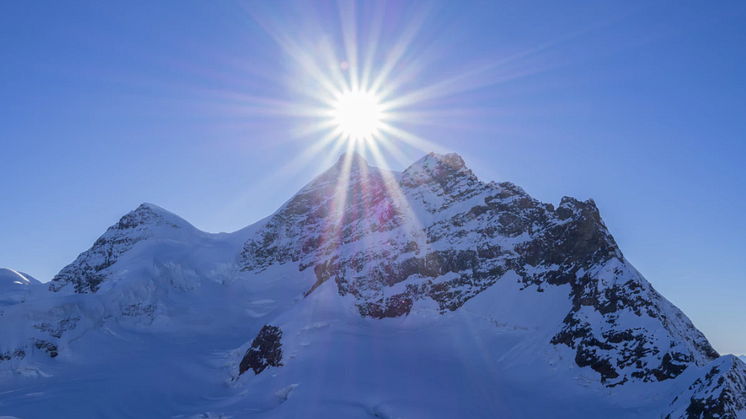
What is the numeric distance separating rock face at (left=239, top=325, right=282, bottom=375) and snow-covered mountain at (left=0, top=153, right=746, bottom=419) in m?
0.28

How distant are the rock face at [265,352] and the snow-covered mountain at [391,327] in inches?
10.9

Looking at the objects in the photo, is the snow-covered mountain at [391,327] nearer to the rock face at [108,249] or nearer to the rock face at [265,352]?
the rock face at [265,352]

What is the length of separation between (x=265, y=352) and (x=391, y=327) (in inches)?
705

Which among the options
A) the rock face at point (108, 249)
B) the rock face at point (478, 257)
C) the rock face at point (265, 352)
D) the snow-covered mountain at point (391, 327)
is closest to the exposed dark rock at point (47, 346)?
the snow-covered mountain at point (391, 327)

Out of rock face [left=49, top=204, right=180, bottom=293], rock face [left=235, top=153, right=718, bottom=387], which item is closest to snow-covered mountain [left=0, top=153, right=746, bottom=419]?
rock face [left=235, top=153, right=718, bottom=387]

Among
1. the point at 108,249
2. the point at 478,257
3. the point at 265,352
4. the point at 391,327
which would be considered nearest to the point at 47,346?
the point at 108,249

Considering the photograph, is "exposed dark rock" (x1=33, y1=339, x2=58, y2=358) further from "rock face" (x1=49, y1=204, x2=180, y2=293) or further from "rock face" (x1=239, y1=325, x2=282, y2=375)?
"rock face" (x1=239, y1=325, x2=282, y2=375)

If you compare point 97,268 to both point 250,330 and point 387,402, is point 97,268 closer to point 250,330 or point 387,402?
point 250,330

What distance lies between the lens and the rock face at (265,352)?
5678 centimetres

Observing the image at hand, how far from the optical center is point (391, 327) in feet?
210

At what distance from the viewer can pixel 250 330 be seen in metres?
86.6

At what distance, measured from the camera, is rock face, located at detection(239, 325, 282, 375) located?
5678cm

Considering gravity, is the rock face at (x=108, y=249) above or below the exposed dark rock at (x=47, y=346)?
above

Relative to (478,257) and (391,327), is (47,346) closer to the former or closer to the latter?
(391,327)
